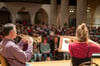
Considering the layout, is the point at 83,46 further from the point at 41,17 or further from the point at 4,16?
the point at 4,16

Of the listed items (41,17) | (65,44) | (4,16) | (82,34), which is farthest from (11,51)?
(4,16)

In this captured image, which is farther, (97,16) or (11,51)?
(97,16)

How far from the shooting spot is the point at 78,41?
310 centimetres

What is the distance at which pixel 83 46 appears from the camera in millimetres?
3051

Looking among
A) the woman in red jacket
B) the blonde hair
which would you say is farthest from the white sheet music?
the blonde hair

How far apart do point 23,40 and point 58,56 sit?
458 centimetres

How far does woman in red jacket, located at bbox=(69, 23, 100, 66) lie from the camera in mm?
3027

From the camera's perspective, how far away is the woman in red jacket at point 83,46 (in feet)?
9.93

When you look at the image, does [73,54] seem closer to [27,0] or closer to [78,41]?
[78,41]

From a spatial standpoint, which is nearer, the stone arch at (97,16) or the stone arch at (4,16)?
the stone arch at (97,16)

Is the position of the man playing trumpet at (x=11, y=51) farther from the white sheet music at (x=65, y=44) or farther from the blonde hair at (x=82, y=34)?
the white sheet music at (x=65, y=44)

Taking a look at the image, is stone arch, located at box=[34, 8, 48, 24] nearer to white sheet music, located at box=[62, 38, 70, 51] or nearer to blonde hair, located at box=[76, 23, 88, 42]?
white sheet music, located at box=[62, 38, 70, 51]

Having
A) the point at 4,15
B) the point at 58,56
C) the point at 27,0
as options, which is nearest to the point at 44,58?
the point at 58,56

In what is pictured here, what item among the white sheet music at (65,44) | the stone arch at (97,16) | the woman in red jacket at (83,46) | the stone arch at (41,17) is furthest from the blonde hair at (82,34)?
the stone arch at (41,17)
